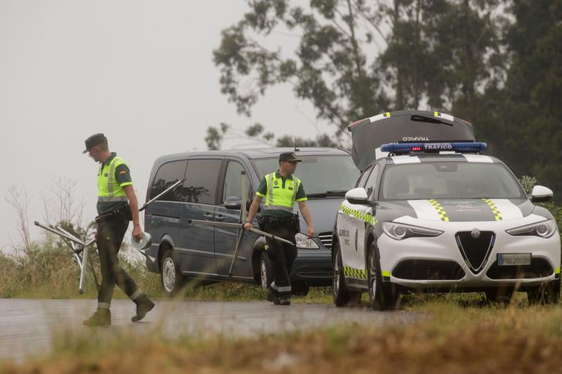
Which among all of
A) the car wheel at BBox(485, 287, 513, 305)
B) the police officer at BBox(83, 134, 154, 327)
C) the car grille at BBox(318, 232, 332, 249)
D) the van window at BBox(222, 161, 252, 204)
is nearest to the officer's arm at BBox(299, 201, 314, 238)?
the car grille at BBox(318, 232, 332, 249)

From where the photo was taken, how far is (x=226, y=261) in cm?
1808

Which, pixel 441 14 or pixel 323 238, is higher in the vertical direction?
pixel 441 14

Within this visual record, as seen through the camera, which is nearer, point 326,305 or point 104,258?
point 104,258

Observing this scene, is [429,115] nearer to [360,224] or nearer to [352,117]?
[360,224]

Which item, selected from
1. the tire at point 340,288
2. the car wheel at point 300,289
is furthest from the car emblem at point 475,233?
the car wheel at point 300,289

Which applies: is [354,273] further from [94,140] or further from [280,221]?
[94,140]

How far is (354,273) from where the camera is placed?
14.0 meters

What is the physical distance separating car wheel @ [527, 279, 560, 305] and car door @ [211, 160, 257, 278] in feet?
16.2

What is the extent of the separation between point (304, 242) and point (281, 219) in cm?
121

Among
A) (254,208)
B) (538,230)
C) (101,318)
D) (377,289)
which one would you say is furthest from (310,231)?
(101,318)

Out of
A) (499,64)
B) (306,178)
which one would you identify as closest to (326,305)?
(306,178)

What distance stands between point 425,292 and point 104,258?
3.23m

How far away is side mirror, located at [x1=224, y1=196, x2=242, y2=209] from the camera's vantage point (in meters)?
17.5

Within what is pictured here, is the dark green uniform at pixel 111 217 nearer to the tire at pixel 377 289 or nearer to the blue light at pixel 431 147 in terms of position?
the tire at pixel 377 289
